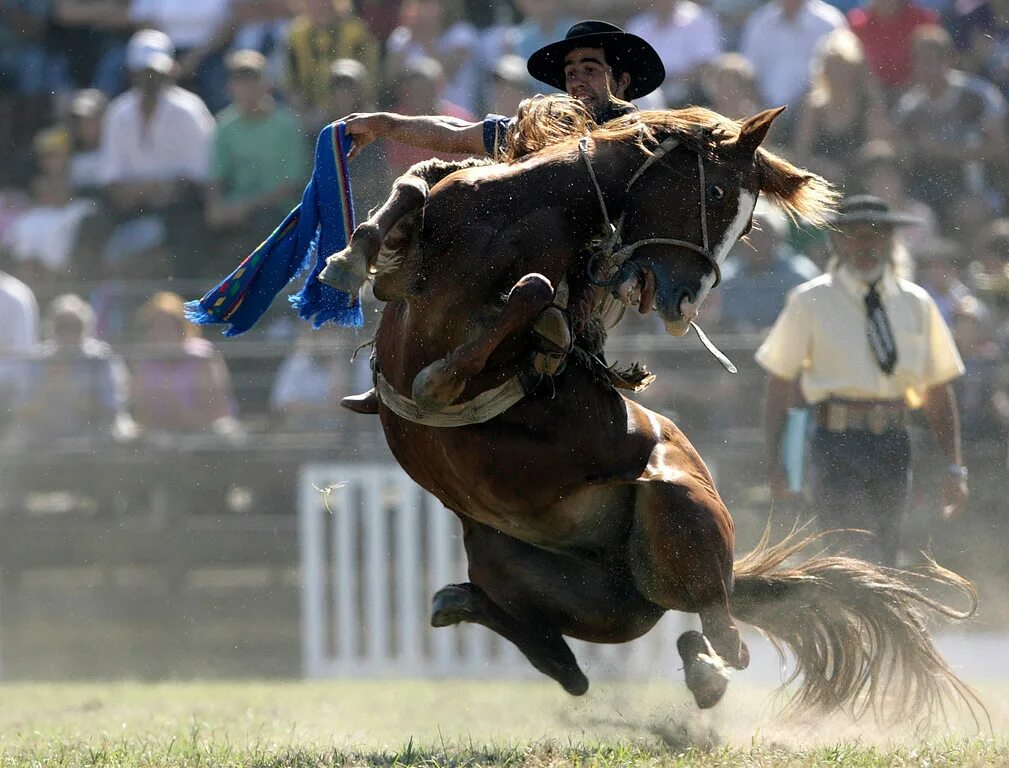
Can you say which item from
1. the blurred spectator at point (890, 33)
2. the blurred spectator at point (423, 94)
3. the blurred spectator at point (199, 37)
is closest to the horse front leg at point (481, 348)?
the blurred spectator at point (423, 94)

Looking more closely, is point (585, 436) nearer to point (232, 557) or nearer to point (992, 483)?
point (992, 483)

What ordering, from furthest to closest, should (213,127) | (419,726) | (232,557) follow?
(213,127)
(232,557)
(419,726)

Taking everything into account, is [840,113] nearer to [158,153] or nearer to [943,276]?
[943,276]

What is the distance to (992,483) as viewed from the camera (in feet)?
25.6

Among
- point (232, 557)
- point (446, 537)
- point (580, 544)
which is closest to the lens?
point (580, 544)

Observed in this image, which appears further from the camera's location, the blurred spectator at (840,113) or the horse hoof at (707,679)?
the blurred spectator at (840,113)

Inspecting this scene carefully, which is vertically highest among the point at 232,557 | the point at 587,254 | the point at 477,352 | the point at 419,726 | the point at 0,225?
the point at 0,225

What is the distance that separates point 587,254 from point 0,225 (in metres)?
7.30

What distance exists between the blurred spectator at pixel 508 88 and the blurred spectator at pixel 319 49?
81 centimetres

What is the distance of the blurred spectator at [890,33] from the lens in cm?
912

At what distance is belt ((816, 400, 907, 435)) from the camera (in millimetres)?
7062

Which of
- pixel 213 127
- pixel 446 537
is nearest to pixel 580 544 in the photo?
pixel 446 537

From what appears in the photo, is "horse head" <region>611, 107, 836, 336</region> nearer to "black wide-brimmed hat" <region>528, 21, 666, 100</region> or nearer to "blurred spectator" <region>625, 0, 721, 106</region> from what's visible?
"black wide-brimmed hat" <region>528, 21, 666, 100</region>

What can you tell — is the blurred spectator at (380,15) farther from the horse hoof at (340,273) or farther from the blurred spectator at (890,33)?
the horse hoof at (340,273)
